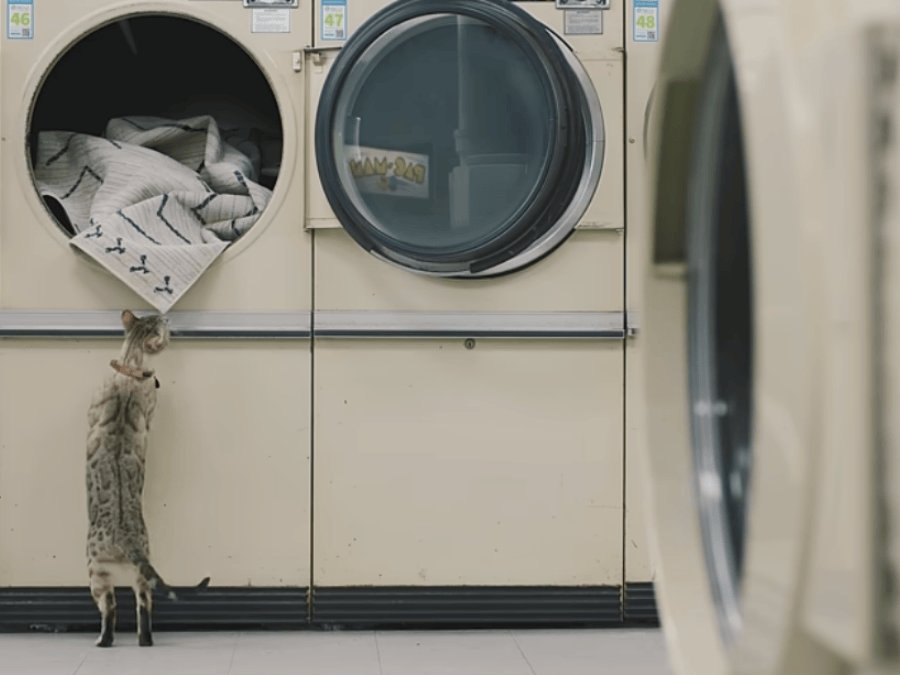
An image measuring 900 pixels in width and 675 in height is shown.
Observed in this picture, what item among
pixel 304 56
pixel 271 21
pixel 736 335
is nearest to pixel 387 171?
pixel 304 56

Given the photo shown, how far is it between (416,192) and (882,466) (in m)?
1.95

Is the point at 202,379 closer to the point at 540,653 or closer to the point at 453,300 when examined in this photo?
the point at 453,300

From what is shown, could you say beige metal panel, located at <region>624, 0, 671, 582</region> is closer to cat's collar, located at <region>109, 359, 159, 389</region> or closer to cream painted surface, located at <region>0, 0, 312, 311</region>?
cream painted surface, located at <region>0, 0, 312, 311</region>

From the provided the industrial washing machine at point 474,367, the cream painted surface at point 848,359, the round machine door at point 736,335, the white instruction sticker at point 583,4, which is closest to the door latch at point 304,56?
the industrial washing machine at point 474,367

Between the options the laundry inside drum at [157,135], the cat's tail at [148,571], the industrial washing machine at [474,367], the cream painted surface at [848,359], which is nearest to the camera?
the cream painted surface at [848,359]

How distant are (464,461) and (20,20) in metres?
1.53

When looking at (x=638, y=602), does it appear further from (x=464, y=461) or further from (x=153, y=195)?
(x=153, y=195)

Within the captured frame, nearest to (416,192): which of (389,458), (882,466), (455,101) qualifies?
(455,101)

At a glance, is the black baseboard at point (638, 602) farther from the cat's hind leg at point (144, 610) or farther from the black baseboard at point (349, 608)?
the cat's hind leg at point (144, 610)

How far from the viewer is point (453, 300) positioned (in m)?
2.58

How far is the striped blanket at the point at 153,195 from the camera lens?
2.48 metres

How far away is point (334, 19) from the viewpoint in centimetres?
257

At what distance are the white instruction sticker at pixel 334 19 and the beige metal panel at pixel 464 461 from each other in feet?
2.49

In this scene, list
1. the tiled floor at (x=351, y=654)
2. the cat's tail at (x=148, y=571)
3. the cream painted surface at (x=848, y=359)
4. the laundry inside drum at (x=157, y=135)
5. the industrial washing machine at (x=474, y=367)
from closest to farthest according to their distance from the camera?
the cream painted surface at (x=848, y=359) → the tiled floor at (x=351, y=654) → the cat's tail at (x=148, y=571) → the industrial washing machine at (x=474, y=367) → the laundry inside drum at (x=157, y=135)
